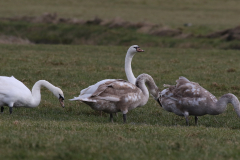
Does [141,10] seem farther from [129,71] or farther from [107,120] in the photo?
[107,120]

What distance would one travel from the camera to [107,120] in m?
11.1

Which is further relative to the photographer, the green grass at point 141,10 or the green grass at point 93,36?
the green grass at point 141,10

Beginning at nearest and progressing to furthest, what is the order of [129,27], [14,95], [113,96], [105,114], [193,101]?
[113,96], [193,101], [14,95], [105,114], [129,27]

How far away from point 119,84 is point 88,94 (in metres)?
0.82

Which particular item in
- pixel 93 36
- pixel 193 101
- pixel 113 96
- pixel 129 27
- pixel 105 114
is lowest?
pixel 105 114

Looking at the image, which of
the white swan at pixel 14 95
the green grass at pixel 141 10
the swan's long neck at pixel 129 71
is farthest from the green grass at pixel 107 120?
the green grass at pixel 141 10

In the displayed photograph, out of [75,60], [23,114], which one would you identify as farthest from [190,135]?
[75,60]

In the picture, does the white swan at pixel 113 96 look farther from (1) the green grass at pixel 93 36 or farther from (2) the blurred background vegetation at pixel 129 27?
(1) the green grass at pixel 93 36

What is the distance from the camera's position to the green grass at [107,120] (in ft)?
22.0

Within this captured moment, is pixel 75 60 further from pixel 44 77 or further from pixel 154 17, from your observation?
pixel 154 17

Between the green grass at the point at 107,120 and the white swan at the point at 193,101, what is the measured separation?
394 millimetres

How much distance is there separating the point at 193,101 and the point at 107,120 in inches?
89.1

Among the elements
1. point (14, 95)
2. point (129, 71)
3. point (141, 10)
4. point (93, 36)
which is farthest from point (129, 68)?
point (141, 10)

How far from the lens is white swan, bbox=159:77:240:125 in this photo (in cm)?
1026
